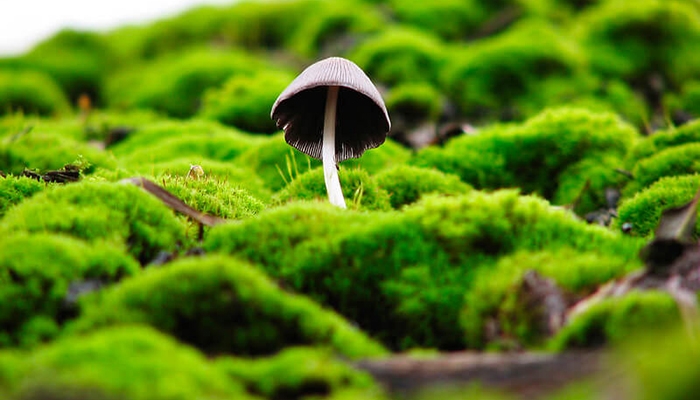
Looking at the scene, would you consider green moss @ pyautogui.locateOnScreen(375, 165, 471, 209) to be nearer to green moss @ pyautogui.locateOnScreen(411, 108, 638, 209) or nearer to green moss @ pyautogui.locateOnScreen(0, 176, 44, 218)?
green moss @ pyautogui.locateOnScreen(411, 108, 638, 209)

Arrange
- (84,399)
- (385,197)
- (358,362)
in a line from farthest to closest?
(385,197) → (358,362) → (84,399)

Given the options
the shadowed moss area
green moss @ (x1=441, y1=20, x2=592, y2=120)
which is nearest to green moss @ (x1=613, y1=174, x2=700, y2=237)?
the shadowed moss area

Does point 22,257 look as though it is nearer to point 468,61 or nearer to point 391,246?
point 391,246

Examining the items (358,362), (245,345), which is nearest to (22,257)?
(245,345)

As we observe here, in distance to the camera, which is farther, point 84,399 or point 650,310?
point 650,310

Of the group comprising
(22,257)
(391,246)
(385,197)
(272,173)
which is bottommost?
(22,257)

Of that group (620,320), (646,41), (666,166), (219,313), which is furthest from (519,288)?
(646,41)
